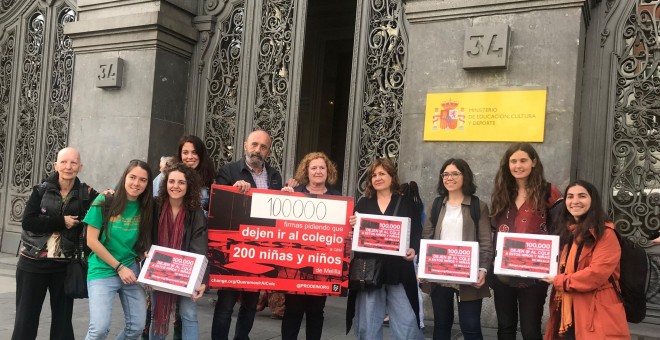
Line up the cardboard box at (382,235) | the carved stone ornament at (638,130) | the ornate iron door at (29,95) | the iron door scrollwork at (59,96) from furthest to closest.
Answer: the ornate iron door at (29,95) → the iron door scrollwork at (59,96) → the carved stone ornament at (638,130) → the cardboard box at (382,235)

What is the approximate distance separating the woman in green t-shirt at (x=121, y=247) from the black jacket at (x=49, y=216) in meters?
0.42

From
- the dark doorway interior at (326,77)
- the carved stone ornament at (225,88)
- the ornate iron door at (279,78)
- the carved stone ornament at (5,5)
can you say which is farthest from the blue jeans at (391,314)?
the carved stone ornament at (5,5)

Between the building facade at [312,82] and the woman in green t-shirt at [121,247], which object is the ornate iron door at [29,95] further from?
the woman in green t-shirt at [121,247]

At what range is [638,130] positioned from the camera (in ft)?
22.2

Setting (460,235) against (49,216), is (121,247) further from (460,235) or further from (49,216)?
(460,235)

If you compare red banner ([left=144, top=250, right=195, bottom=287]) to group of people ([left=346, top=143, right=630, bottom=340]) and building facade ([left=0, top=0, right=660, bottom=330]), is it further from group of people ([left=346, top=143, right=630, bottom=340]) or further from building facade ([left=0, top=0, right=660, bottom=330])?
building facade ([left=0, top=0, right=660, bottom=330])

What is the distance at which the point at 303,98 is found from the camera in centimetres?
1433

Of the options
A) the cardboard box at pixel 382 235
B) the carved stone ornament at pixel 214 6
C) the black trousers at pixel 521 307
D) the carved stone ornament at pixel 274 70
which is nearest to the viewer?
the black trousers at pixel 521 307

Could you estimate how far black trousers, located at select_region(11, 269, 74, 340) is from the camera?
482 cm

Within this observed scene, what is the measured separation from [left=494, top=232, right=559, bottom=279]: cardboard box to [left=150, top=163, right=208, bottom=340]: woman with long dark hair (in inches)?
89.1

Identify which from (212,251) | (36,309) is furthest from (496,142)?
(36,309)

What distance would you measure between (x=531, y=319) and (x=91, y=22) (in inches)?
325

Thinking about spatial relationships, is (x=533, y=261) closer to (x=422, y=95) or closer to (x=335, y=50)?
(x=422, y=95)

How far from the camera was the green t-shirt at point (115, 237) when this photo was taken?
14.6 ft
